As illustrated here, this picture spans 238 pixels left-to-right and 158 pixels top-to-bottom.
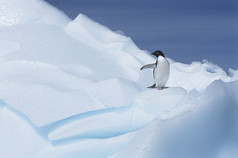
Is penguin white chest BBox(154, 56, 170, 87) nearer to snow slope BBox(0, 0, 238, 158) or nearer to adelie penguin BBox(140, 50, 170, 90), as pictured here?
adelie penguin BBox(140, 50, 170, 90)

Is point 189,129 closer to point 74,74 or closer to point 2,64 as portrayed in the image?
point 74,74

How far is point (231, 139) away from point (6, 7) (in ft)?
14.4

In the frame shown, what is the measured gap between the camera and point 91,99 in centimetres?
473

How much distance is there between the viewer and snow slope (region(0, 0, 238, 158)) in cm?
312

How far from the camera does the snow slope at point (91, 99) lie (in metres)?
3.12

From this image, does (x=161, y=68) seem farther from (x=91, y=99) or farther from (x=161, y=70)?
(x=91, y=99)

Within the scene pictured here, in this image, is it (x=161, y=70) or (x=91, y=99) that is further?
(x=161, y=70)

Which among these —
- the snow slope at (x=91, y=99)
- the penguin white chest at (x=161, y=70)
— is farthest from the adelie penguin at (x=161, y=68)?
the snow slope at (x=91, y=99)

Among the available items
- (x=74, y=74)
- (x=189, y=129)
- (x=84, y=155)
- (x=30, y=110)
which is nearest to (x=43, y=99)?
(x=30, y=110)

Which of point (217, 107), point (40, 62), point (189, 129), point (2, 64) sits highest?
point (217, 107)

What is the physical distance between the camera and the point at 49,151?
13.2 feet

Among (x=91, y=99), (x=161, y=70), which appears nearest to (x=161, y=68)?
(x=161, y=70)

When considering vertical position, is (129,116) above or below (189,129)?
below

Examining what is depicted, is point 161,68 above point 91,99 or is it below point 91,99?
above
